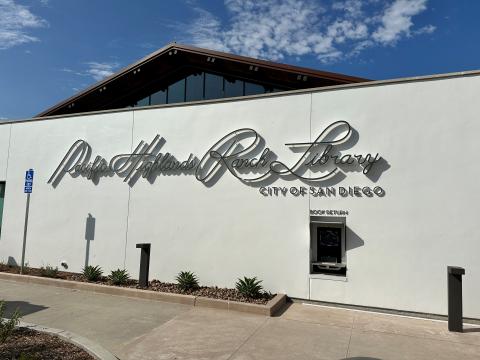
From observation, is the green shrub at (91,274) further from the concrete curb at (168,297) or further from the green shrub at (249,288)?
the green shrub at (249,288)

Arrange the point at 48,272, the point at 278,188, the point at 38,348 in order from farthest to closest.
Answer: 1. the point at 48,272
2. the point at 278,188
3. the point at 38,348

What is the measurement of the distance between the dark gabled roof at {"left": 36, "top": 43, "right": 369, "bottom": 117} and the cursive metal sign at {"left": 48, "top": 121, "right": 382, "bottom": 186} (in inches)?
150

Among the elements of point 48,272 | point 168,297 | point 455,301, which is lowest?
point 168,297

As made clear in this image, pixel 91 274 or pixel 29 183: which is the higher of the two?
pixel 29 183

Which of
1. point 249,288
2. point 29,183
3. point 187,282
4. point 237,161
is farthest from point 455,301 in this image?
point 29,183

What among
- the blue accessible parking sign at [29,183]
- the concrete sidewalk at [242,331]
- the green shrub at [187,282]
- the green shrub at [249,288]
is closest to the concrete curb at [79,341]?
the concrete sidewalk at [242,331]

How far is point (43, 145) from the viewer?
520 inches

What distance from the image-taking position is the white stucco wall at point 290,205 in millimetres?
8141

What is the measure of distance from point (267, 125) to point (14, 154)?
961 cm

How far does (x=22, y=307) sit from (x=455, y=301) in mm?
8806

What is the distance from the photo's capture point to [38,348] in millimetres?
5711

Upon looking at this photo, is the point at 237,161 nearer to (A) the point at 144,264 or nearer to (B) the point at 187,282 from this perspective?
(B) the point at 187,282

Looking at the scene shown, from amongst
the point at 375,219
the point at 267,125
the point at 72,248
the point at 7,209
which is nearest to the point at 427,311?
the point at 375,219

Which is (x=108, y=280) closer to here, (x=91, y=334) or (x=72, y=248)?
(x=72, y=248)
